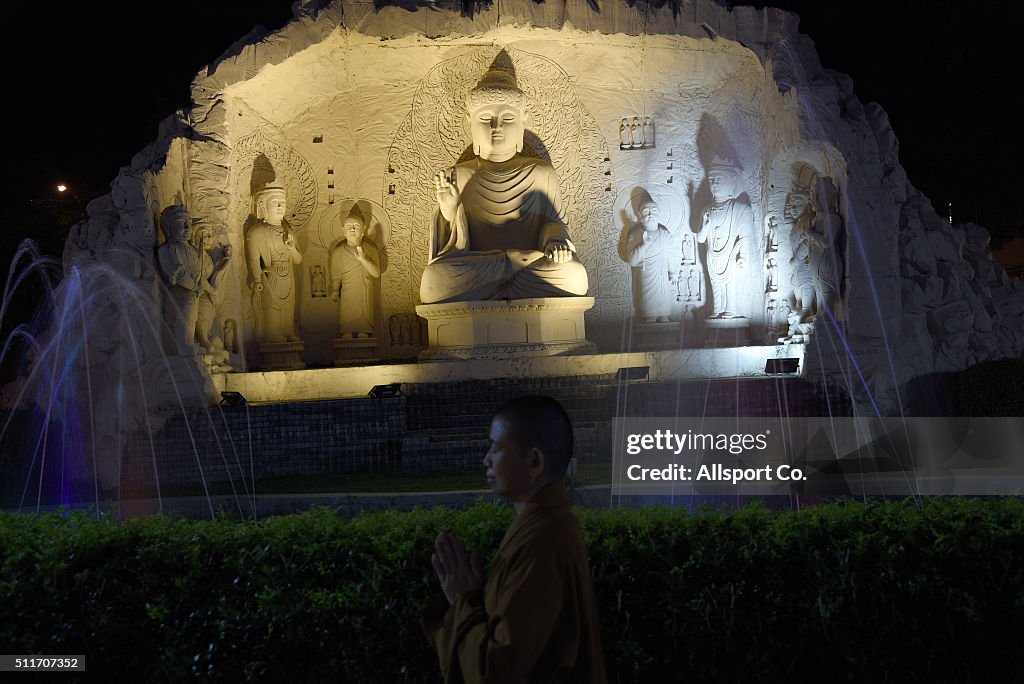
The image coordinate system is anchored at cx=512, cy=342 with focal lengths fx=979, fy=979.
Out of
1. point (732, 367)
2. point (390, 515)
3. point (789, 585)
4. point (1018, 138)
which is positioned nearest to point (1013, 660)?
point (789, 585)

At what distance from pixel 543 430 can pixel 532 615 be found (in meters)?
0.45

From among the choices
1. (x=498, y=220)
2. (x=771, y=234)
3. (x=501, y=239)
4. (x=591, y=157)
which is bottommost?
(x=771, y=234)

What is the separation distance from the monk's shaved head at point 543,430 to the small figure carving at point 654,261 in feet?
31.7

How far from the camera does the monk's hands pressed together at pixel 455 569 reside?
88.2 inches

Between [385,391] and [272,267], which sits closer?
[385,391]

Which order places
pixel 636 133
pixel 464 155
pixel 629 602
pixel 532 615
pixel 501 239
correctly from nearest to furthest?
1. pixel 532 615
2. pixel 629 602
3. pixel 501 239
4. pixel 636 133
5. pixel 464 155

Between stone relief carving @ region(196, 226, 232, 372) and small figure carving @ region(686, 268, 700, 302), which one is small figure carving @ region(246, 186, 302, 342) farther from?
small figure carving @ region(686, 268, 700, 302)

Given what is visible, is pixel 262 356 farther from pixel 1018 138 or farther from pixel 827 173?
pixel 1018 138

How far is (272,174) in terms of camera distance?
1155 centimetres

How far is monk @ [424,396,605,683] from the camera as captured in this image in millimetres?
2094

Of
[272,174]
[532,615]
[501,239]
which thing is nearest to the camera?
[532,615]

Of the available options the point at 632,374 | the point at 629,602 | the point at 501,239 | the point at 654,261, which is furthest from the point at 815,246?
the point at 629,602

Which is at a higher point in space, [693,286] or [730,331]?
[693,286]

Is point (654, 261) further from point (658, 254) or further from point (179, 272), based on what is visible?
point (179, 272)
